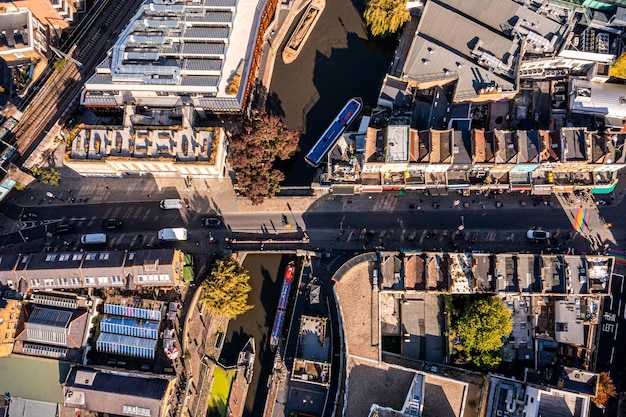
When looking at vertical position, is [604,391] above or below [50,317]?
below

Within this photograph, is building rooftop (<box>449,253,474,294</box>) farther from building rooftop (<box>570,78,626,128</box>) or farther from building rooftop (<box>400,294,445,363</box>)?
building rooftop (<box>570,78,626,128</box>)

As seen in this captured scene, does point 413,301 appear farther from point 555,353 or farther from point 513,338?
Answer: point 555,353

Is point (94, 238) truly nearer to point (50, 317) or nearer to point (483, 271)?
point (50, 317)

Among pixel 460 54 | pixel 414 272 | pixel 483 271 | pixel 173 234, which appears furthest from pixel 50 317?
pixel 460 54

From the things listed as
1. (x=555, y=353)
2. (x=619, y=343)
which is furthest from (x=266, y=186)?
(x=619, y=343)

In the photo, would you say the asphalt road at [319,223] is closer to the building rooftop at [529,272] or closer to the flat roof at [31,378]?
the building rooftop at [529,272]

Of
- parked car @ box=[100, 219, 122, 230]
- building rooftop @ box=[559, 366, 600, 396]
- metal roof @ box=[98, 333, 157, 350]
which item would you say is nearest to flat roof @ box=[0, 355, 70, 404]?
metal roof @ box=[98, 333, 157, 350]
